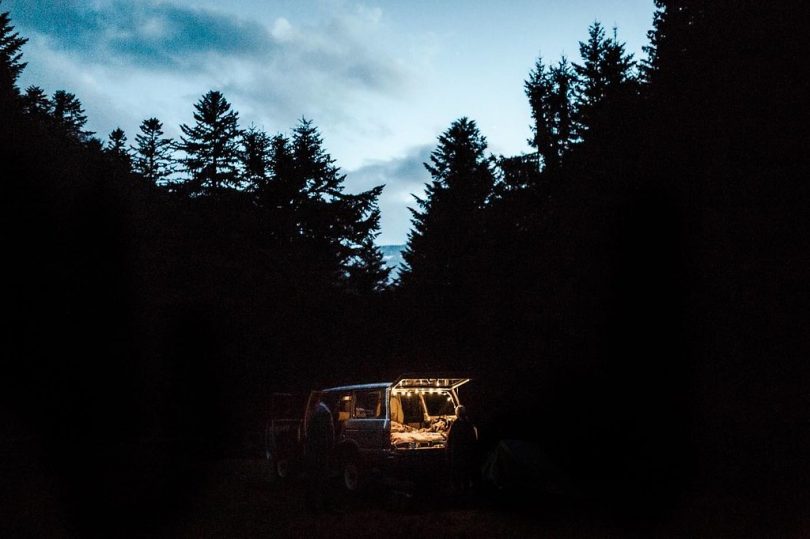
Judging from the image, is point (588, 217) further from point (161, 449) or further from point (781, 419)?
point (161, 449)

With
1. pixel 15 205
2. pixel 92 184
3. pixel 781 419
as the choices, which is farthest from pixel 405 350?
pixel 781 419

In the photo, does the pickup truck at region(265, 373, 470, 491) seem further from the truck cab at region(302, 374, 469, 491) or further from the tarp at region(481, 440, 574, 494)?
the tarp at region(481, 440, 574, 494)

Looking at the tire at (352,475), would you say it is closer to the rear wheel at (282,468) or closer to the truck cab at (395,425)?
the truck cab at (395,425)

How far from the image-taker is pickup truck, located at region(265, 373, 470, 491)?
1352 cm

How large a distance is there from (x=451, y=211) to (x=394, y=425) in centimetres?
2906

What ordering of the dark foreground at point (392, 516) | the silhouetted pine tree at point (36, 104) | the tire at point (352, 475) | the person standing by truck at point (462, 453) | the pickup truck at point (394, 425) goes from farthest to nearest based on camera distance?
the silhouetted pine tree at point (36, 104), the tire at point (352, 475), the pickup truck at point (394, 425), the person standing by truck at point (462, 453), the dark foreground at point (392, 516)

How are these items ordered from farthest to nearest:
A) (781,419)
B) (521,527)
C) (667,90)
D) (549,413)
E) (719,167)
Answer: (549,413), (667,90), (719,167), (781,419), (521,527)

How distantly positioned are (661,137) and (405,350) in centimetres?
1877

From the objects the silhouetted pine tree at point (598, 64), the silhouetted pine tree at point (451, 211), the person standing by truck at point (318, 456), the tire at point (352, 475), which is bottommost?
the tire at point (352, 475)

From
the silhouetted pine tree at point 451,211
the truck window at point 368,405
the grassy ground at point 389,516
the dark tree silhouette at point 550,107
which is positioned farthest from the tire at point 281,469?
the dark tree silhouette at point 550,107

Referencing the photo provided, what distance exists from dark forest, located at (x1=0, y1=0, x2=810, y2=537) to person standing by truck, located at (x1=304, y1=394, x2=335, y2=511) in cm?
203

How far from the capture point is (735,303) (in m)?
16.1

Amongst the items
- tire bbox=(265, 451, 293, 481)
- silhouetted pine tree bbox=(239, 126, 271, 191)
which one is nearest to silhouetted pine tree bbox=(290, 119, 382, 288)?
silhouetted pine tree bbox=(239, 126, 271, 191)

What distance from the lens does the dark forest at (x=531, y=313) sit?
1545 cm
